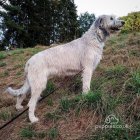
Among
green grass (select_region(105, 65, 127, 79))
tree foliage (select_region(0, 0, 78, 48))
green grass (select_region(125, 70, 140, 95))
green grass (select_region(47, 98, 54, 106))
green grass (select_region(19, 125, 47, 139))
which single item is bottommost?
green grass (select_region(19, 125, 47, 139))

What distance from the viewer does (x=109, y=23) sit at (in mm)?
6227

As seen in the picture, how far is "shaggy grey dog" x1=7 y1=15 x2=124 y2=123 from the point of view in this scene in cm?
578

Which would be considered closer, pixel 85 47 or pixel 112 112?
pixel 112 112

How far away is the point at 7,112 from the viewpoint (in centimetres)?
626

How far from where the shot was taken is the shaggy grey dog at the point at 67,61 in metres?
5.78

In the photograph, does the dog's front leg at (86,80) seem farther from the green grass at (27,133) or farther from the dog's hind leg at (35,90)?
the green grass at (27,133)

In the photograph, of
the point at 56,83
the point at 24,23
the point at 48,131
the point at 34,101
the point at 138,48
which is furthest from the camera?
the point at 24,23

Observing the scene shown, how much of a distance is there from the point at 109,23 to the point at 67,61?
1128 mm

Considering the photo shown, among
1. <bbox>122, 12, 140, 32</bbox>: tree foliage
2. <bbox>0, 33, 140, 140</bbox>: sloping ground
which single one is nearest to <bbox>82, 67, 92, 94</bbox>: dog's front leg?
<bbox>0, 33, 140, 140</bbox>: sloping ground

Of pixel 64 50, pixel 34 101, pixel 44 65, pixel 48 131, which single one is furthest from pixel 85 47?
pixel 48 131

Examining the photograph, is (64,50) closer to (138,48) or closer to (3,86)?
(3,86)

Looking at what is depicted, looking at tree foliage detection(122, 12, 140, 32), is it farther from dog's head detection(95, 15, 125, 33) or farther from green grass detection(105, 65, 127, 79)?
dog's head detection(95, 15, 125, 33)

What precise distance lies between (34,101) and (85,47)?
1523 millimetres

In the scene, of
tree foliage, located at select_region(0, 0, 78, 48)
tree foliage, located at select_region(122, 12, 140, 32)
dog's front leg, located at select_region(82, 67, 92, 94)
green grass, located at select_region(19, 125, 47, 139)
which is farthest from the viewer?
tree foliage, located at select_region(0, 0, 78, 48)
